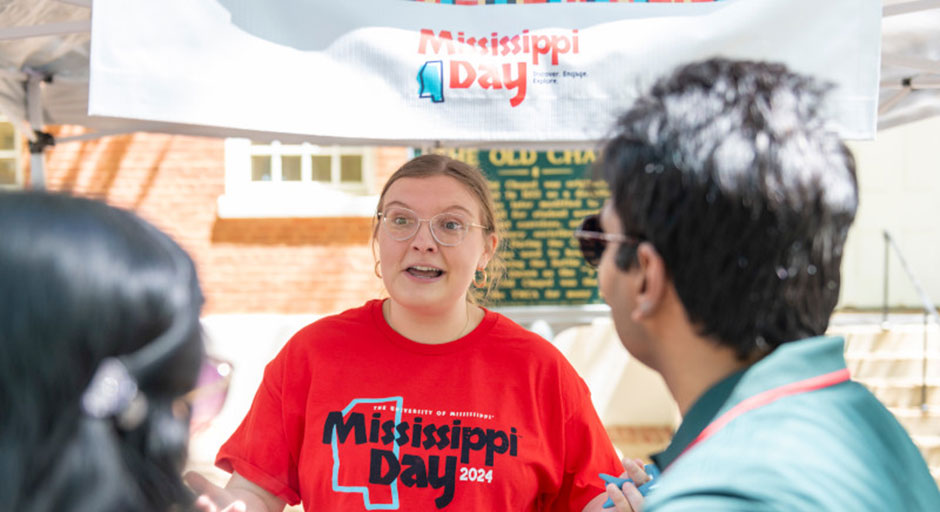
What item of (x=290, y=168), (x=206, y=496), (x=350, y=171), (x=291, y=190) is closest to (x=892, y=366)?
(x=350, y=171)

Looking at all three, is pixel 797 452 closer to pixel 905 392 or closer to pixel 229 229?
pixel 229 229

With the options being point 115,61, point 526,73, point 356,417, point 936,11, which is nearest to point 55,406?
point 356,417

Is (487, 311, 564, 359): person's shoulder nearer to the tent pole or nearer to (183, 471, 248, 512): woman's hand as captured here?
(183, 471, 248, 512): woman's hand

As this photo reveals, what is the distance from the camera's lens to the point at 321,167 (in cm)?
722

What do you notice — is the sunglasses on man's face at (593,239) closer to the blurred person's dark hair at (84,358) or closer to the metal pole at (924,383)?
the blurred person's dark hair at (84,358)

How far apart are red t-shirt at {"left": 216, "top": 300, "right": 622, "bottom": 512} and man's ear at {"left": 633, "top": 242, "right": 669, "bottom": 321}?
0.89 metres

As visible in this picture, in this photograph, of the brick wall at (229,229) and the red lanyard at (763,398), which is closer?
the red lanyard at (763,398)

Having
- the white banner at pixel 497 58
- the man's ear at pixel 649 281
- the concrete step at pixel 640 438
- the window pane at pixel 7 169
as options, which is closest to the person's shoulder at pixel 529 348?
the white banner at pixel 497 58

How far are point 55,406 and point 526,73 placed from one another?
1.54 meters

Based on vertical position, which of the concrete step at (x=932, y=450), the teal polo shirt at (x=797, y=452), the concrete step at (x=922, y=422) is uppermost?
the teal polo shirt at (x=797, y=452)

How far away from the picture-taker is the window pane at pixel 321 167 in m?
7.20

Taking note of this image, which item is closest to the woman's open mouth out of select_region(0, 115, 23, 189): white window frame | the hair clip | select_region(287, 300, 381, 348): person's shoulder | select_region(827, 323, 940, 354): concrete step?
select_region(287, 300, 381, 348): person's shoulder

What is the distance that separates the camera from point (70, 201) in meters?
0.92

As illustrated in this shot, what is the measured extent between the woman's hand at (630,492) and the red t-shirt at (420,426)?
435 millimetres
